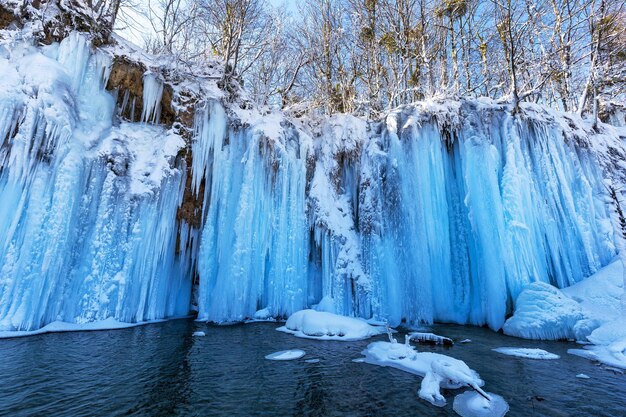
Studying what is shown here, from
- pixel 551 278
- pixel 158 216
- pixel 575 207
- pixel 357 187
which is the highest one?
pixel 357 187

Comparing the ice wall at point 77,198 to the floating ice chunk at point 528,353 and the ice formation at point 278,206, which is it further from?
the floating ice chunk at point 528,353

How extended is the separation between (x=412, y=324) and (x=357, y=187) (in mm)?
4822

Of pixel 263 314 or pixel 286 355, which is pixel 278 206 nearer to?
pixel 263 314

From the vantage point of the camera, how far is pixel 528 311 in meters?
7.03

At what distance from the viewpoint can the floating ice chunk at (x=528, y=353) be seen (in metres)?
5.16

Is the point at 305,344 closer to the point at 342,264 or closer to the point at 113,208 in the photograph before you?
the point at 342,264

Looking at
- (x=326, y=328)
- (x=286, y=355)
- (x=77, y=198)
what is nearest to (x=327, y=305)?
(x=326, y=328)

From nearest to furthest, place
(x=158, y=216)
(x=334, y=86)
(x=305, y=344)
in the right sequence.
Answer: (x=305, y=344), (x=158, y=216), (x=334, y=86)

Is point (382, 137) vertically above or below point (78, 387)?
above

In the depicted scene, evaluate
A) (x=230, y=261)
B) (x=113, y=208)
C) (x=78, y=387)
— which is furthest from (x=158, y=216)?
(x=78, y=387)

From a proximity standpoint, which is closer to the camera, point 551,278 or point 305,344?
point 305,344

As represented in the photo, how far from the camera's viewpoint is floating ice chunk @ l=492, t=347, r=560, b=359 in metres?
5.16

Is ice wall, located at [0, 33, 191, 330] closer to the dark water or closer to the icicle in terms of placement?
the icicle

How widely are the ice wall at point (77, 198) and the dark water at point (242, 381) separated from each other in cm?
124
